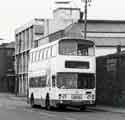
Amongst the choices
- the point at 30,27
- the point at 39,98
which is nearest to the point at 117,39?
the point at 30,27

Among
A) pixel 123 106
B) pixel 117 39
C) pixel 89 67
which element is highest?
pixel 117 39

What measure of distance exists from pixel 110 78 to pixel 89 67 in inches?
195

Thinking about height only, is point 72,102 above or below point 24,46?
below

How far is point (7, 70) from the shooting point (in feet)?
368

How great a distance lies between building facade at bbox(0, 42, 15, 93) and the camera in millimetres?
111500

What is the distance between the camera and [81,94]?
101 feet

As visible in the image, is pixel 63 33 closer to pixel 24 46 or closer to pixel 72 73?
pixel 24 46

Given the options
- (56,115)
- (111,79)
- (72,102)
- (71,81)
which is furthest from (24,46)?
(56,115)

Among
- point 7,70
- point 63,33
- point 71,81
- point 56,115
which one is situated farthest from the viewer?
point 7,70

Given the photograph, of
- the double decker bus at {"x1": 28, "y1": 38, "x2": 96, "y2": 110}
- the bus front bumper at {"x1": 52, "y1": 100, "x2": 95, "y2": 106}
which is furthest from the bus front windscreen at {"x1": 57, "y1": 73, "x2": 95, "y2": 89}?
the bus front bumper at {"x1": 52, "y1": 100, "x2": 95, "y2": 106}

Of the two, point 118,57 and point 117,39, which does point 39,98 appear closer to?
point 118,57

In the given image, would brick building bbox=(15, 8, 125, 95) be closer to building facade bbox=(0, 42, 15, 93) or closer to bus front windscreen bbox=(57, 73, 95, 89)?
building facade bbox=(0, 42, 15, 93)

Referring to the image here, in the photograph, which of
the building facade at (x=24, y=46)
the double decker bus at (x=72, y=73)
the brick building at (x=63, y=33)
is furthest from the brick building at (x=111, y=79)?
the building facade at (x=24, y=46)

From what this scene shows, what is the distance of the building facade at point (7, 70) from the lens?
111500 millimetres
